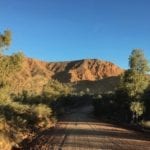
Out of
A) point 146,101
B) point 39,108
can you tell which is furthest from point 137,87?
point 39,108

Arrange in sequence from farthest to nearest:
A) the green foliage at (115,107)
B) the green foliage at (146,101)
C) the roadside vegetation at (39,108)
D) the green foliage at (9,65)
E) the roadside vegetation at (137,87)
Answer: the green foliage at (115,107), the green foliage at (146,101), the roadside vegetation at (137,87), the green foliage at (9,65), the roadside vegetation at (39,108)

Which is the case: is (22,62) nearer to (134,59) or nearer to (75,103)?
(134,59)

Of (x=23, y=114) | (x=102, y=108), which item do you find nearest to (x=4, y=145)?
(x=23, y=114)

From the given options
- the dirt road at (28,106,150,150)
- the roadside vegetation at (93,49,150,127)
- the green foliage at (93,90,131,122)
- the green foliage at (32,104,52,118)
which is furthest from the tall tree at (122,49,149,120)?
the dirt road at (28,106,150,150)

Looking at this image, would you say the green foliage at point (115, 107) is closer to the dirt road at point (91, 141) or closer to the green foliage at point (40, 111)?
the green foliage at point (40, 111)

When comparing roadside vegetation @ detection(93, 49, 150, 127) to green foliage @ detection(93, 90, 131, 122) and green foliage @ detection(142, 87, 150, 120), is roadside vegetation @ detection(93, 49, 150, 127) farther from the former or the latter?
green foliage @ detection(93, 90, 131, 122)

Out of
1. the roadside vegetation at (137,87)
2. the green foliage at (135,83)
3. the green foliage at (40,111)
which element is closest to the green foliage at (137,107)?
the roadside vegetation at (137,87)

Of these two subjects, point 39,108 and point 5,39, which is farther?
point 39,108

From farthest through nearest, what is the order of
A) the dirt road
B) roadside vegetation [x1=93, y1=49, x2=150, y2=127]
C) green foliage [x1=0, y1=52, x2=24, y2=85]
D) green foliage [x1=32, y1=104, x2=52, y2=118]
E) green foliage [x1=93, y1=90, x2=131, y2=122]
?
1. green foliage [x1=93, y1=90, x2=131, y2=122]
2. green foliage [x1=32, y1=104, x2=52, y2=118]
3. roadside vegetation [x1=93, y1=49, x2=150, y2=127]
4. green foliage [x1=0, y1=52, x2=24, y2=85]
5. the dirt road

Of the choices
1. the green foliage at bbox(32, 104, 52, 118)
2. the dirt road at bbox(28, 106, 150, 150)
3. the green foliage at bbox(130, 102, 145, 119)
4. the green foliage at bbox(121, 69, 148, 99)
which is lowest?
the dirt road at bbox(28, 106, 150, 150)

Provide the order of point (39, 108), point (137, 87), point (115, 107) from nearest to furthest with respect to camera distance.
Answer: point (137, 87)
point (39, 108)
point (115, 107)

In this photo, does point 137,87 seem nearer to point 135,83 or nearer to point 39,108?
point 135,83

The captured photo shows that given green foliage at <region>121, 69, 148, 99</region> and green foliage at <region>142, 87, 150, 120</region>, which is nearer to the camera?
green foliage at <region>121, 69, 148, 99</region>

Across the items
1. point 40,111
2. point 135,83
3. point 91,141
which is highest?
point 135,83
